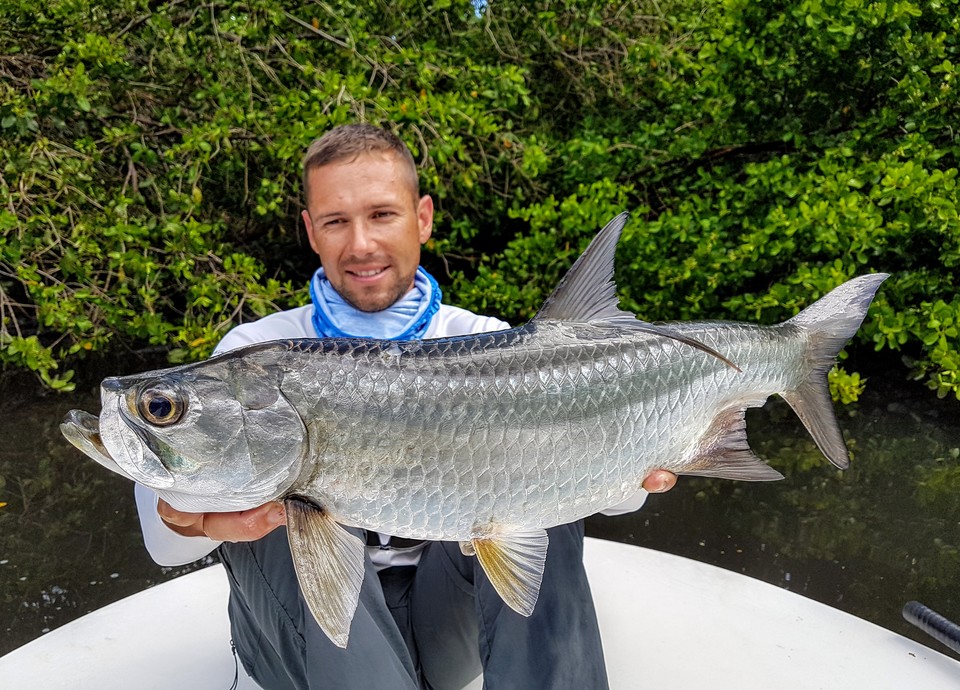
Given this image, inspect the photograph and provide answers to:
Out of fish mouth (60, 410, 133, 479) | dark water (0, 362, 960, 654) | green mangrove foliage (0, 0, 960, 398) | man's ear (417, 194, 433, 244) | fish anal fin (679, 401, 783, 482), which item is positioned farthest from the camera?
green mangrove foliage (0, 0, 960, 398)

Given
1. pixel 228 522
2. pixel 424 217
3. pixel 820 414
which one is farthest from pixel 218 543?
pixel 820 414

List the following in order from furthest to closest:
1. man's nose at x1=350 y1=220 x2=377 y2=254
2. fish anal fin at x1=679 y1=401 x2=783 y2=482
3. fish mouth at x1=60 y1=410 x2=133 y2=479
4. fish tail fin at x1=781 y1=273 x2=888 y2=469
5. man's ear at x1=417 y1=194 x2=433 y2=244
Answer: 1. man's ear at x1=417 y1=194 x2=433 y2=244
2. man's nose at x1=350 y1=220 x2=377 y2=254
3. fish tail fin at x1=781 y1=273 x2=888 y2=469
4. fish anal fin at x1=679 y1=401 x2=783 y2=482
5. fish mouth at x1=60 y1=410 x2=133 y2=479

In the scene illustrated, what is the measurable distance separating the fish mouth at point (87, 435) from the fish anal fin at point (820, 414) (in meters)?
1.48

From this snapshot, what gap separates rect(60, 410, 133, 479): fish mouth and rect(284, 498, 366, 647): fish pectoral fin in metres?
0.31

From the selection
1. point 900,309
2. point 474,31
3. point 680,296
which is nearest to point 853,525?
point 900,309

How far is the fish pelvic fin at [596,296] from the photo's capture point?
→ 1852 mm

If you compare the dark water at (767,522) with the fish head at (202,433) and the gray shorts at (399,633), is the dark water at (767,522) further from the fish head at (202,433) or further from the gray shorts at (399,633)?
the fish head at (202,433)

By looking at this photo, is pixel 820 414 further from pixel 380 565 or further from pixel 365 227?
pixel 365 227

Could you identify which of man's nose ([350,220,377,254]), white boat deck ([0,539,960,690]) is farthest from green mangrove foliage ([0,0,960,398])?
man's nose ([350,220,377,254])

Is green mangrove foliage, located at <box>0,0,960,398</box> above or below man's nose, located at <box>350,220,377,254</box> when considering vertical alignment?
above

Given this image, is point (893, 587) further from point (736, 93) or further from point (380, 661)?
point (736, 93)

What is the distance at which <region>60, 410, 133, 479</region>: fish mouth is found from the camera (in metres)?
1.51

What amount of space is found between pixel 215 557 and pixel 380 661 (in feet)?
9.17

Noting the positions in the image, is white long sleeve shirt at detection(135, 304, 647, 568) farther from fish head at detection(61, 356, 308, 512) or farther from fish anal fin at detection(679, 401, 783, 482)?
fish head at detection(61, 356, 308, 512)
